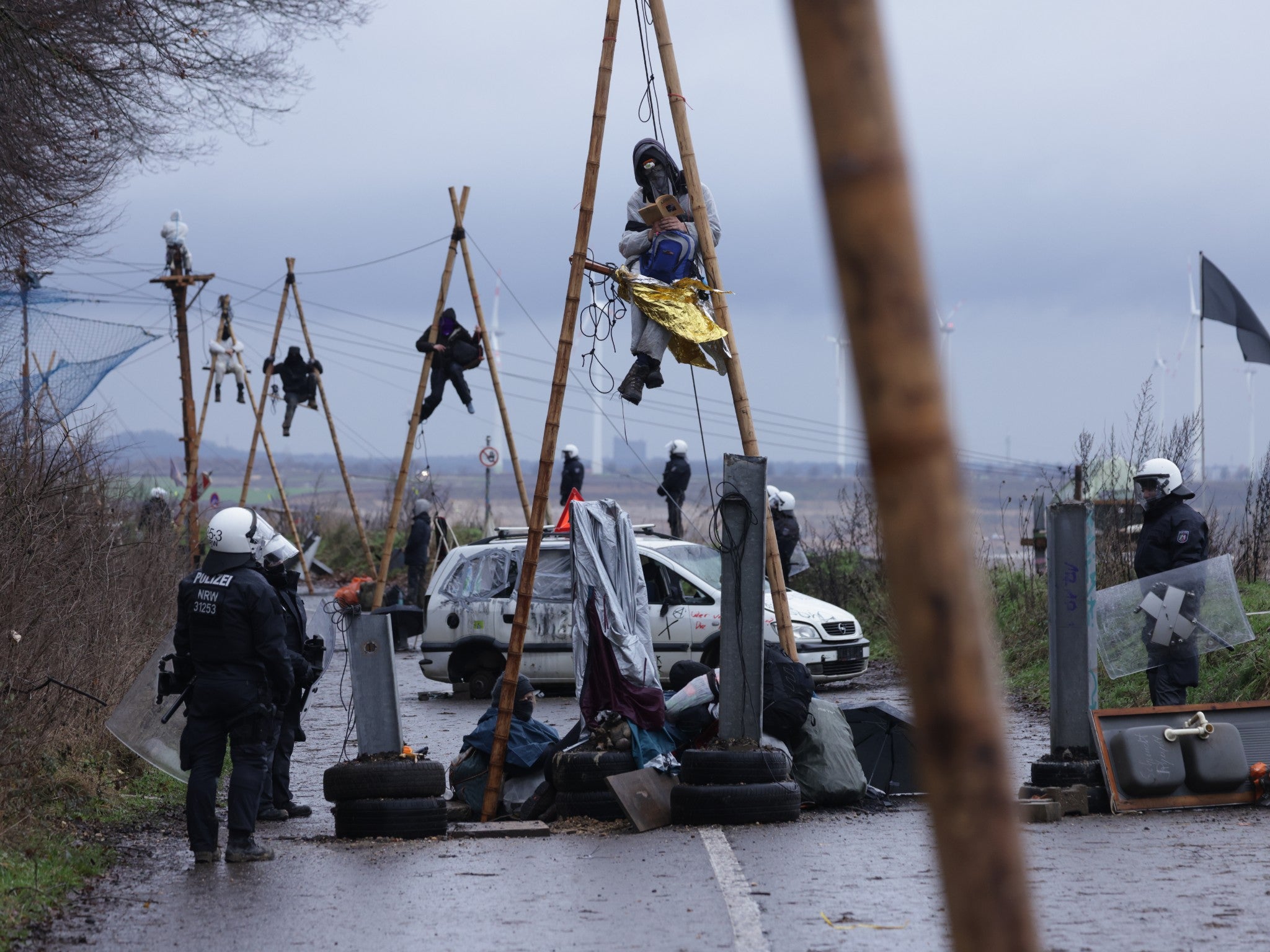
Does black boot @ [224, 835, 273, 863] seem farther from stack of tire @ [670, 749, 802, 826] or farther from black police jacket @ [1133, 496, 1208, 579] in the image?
black police jacket @ [1133, 496, 1208, 579]

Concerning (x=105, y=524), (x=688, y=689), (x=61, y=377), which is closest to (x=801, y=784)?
(x=688, y=689)

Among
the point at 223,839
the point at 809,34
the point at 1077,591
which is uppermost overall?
the point at 809,34

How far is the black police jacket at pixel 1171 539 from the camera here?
10.8 metres

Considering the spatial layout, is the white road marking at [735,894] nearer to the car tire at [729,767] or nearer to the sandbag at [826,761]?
the car tire at [729,767]

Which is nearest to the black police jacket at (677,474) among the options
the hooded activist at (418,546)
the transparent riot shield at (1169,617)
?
the hooded activist at (418,546)

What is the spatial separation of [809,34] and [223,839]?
823 cm

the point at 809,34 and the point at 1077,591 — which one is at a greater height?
the point at 809,34

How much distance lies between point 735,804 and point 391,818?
2096mm

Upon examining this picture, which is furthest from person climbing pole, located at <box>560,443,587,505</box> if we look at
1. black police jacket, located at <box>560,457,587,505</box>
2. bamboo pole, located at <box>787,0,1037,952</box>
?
bamboo pole, located at <box>787,0,1037,952</box>

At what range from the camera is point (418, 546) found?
26016 mm

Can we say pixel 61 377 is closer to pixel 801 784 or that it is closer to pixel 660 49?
pixel 660 49

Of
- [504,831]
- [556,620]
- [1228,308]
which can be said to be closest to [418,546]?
[556,620]

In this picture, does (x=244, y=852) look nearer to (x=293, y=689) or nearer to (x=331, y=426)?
(x=293, y=689)

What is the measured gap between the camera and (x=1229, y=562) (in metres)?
10.1
